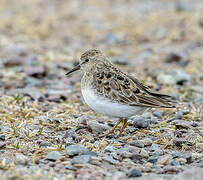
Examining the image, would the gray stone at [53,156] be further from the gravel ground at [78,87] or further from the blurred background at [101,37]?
the blurred background at [101,37]

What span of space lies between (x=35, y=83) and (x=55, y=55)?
7.92 feet

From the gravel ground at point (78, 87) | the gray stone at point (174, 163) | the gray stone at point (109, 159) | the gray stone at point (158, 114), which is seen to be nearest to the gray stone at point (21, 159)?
the gravel ground at point (78, 87)

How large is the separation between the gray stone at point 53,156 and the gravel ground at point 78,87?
1 cm

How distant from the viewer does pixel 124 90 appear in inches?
278

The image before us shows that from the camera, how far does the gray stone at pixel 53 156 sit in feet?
19.7

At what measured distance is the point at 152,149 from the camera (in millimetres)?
6617

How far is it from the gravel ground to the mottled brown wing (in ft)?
1.91

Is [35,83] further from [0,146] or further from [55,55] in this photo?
[0,146]

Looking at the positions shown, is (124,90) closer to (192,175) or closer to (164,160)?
(164,160)

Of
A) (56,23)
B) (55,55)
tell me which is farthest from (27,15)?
(55,55)

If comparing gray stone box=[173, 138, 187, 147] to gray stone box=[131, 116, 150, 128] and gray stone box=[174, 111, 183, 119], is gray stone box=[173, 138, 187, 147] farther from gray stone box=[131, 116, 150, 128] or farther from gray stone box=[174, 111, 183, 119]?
gray stone box=[174, 111, 183, 119]

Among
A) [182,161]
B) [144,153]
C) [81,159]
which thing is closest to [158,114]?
[144,153]

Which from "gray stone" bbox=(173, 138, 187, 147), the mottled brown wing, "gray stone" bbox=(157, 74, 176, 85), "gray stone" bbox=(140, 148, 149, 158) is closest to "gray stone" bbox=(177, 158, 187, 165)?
"gray stone" bbox=(140, 148, 149, 158)

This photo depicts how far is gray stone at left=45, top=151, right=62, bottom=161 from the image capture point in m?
6.00
